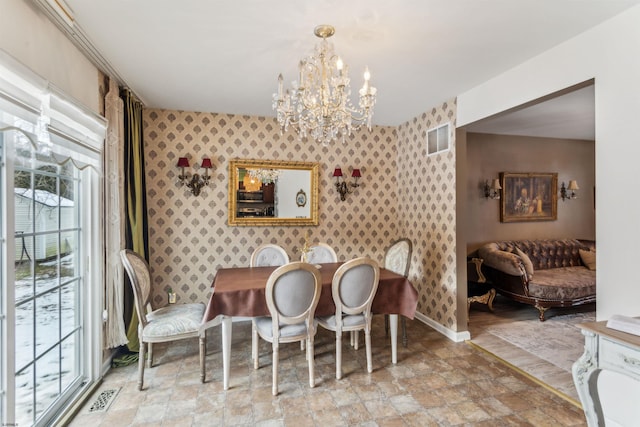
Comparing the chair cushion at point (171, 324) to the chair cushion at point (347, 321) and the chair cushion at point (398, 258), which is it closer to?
the chair cushion at point (347, 321)

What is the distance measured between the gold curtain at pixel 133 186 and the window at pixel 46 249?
1.63 feet

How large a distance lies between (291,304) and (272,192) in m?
2.07

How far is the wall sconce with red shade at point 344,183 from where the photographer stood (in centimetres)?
446

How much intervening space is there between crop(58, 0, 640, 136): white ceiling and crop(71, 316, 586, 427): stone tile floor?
268 centimetres

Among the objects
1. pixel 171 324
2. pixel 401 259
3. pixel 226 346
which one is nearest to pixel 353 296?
pixel 401 259

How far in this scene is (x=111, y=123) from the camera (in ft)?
9.68

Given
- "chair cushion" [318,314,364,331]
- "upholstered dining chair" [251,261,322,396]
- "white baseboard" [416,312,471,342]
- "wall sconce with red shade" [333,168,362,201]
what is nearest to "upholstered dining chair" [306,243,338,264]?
"wall sconce with red shade" [333,168,362,201]

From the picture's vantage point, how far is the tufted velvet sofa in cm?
424

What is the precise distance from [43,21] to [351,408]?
10.7 feet

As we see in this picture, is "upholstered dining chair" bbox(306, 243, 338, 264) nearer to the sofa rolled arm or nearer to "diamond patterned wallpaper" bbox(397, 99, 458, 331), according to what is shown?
"diamond patterned wallpaper" bbox(397, 99, 458, 331)

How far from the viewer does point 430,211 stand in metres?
4.08

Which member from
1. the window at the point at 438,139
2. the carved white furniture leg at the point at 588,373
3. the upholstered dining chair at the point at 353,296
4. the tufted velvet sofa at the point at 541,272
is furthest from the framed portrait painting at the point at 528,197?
the carved white furniture leg at the point at 588,373

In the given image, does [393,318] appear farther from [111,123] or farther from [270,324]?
[111,123]

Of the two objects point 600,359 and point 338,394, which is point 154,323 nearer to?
point 338,394
